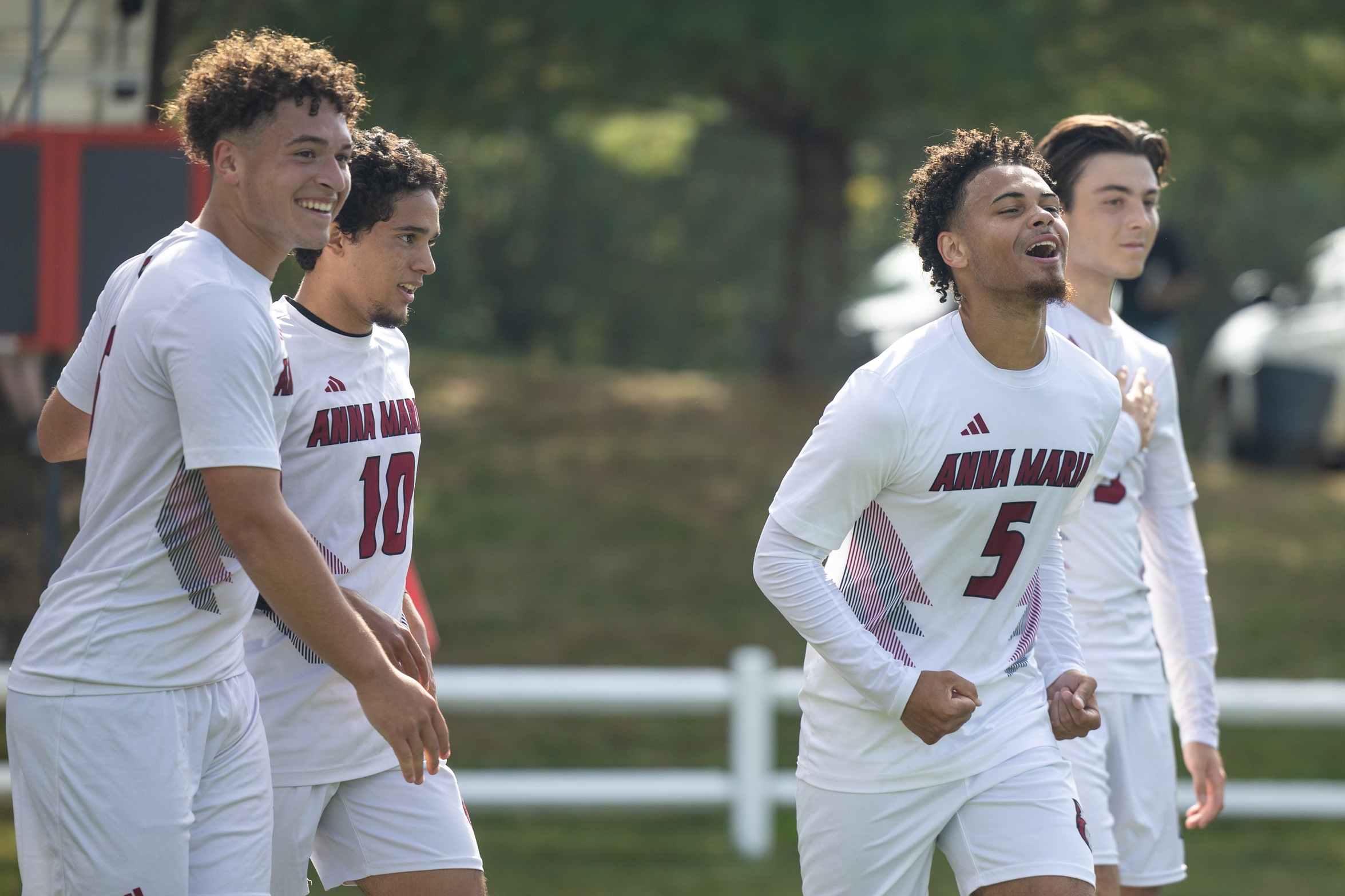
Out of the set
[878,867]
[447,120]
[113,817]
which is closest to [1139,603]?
[878,867]

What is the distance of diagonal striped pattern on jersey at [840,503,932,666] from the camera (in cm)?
362

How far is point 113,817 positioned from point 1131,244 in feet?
9.76

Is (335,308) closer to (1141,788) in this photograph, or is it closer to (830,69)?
(1141,788)

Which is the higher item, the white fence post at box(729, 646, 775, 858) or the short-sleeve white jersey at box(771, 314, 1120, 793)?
the short-sleeve white jersey at box(771, 314, 1120, 793)

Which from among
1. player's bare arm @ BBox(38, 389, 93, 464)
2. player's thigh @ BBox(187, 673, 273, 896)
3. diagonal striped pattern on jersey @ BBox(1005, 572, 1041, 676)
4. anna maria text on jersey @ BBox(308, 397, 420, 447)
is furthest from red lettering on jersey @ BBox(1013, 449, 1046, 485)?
player's bare arm @ BBox(38, 389, 93, 464)

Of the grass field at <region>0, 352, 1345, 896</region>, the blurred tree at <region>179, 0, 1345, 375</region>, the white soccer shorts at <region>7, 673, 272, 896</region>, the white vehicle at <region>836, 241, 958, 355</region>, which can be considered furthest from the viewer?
the white vehicle at <region>836, 241, 958, 355</region>

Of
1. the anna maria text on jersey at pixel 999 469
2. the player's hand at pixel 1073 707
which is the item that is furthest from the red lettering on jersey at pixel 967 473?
the player's hand at pixel 1073 707

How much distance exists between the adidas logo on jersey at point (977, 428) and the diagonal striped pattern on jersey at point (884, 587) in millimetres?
262

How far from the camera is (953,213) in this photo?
12.2 feet

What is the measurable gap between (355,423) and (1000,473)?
1427mm

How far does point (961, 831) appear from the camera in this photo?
141 inches

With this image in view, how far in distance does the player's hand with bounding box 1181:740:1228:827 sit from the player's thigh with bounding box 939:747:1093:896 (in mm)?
1008

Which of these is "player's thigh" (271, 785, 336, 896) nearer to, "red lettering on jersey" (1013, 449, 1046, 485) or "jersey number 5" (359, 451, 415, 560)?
"jersey number 5" (359, 451, 415, 560)

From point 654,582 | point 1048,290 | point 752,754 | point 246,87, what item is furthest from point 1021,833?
point 654,582
